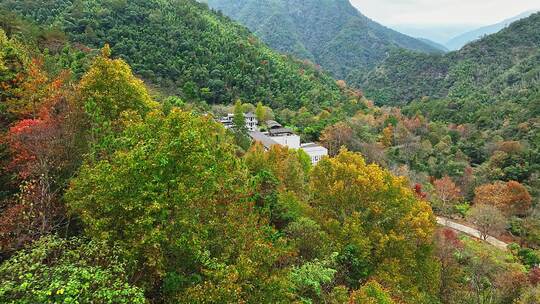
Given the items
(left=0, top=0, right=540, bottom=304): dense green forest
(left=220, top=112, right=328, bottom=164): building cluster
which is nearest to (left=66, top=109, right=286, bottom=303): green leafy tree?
(left=0, top=0, right=540, bottom=304): dense green forest

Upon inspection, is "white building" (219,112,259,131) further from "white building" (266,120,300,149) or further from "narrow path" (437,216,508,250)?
"narrow path" (437,216,508,250)

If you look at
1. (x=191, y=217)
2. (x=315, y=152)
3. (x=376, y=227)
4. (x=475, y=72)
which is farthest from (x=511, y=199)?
(x=475, y=72)

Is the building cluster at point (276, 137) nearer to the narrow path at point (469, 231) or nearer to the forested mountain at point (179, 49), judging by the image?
the forested mountain at point (179, 49)

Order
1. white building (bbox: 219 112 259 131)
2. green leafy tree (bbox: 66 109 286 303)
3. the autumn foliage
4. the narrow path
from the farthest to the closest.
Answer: white building (bbox: 219 112 259 131)
the autumn foliage
the narrow path
green leafy tree (bbox: 66 109 286 303)

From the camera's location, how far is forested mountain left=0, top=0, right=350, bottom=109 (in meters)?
53.8

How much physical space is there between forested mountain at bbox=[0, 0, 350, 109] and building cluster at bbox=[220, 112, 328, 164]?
9.23 meters

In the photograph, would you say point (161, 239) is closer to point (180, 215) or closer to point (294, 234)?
point (180, 215)

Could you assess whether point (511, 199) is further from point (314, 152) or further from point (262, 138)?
point (262, 138)

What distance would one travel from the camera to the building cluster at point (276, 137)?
37844mm

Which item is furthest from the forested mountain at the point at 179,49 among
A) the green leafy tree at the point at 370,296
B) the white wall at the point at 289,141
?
the green leafy tree at the point at 370,296

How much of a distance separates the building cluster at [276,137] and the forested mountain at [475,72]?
54.7 meters

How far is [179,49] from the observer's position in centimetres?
6050

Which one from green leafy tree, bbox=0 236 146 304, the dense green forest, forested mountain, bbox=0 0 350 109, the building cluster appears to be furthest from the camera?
forested mountain, bbox=0 0 350 109

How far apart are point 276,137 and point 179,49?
2936 centimetres
